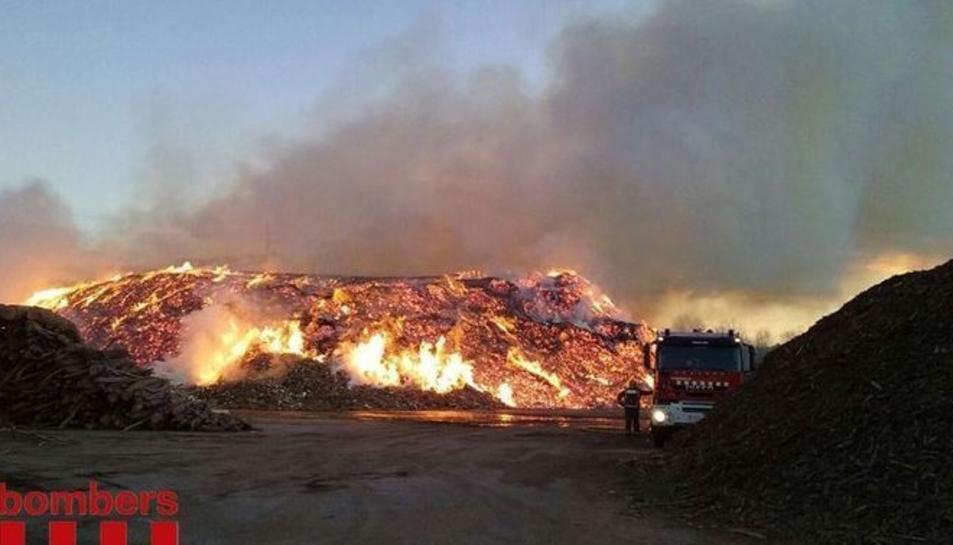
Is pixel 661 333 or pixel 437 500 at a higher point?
Result: pixel 661 333

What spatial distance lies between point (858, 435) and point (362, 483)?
771cm

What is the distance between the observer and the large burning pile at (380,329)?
51938 mm

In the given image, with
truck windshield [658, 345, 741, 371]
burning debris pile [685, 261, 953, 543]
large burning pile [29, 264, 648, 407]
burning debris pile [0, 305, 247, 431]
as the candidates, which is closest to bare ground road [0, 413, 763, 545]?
burning debris pile [685, 261, 953, 543]

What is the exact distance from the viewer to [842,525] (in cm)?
855

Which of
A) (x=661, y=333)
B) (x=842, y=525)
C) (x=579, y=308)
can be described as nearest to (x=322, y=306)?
(x=579, y=308)

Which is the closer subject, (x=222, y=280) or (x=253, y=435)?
(x=253, y=435)

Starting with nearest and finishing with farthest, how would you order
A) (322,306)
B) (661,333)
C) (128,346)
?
(661,333)
(128,346)
(322,306)

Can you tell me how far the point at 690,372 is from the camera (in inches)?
787

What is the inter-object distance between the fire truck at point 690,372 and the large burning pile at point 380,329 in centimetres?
3017

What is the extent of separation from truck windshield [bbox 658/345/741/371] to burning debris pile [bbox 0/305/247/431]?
13483 mm

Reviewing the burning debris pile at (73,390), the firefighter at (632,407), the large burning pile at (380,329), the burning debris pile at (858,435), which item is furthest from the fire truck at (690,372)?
the large burning pile at (380,329)

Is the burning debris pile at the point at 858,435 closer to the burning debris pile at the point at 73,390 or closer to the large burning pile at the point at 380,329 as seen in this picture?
the burning debris pile at the point at 73,390

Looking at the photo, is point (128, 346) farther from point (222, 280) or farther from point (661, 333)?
point (661, 333)

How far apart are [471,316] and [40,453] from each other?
151 ft
